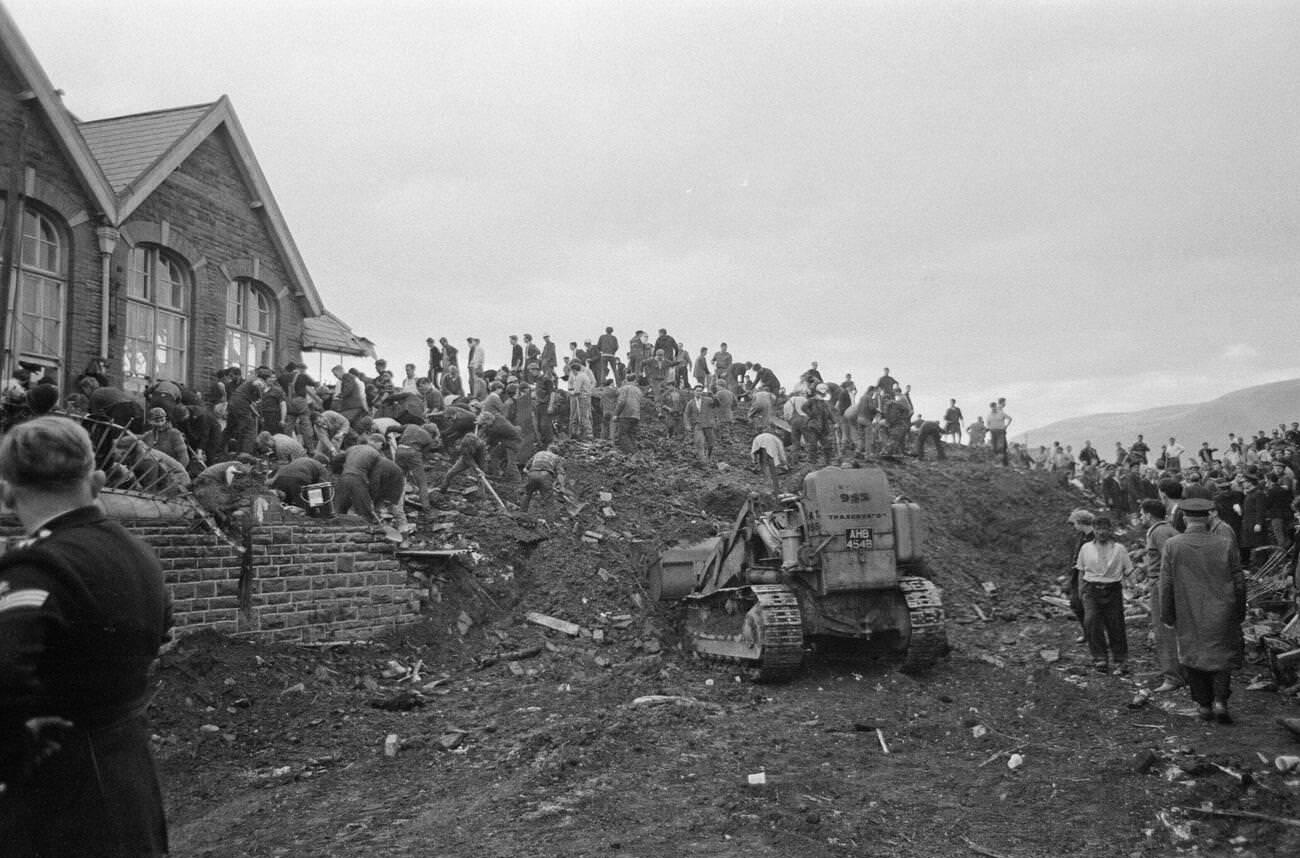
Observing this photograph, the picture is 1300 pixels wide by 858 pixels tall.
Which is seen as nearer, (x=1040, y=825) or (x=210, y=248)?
(x=1040, y=825)

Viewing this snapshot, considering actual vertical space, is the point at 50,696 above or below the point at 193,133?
below

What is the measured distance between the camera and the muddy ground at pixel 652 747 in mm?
5996

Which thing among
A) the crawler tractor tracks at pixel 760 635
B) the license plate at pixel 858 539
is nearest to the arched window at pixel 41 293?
the crawler tractor tracks at pixel 760 635

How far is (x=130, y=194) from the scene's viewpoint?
15.7 metres

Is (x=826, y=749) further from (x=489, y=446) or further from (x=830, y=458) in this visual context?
(x=830, y=458)

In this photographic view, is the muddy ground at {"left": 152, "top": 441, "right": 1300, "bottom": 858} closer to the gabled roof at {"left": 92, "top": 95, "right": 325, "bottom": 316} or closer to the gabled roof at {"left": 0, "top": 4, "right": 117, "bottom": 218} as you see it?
the gabled roof at {"left": 0, "top": 4, "right": 117, "bottom": 218}

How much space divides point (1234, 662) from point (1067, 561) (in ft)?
46.0

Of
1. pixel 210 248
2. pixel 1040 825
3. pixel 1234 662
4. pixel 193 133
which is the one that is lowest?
pixel 1040 825

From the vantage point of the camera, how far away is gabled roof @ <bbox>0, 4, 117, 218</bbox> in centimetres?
1402

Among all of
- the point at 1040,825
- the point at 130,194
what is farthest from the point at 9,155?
the point at 1040,825

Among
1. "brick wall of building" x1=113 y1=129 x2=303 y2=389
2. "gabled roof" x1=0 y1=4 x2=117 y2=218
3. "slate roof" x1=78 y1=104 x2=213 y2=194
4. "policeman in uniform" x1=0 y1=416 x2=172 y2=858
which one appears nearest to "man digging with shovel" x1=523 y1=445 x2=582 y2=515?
"brick wall of building" x1=113 y1=129 x2=303 y2=389

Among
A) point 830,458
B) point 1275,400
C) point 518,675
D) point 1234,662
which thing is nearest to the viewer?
point 1234,662

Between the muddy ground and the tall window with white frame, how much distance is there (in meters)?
6.07

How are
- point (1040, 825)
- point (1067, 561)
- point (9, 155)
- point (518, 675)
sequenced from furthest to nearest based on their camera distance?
point (1067, 561) → point (9, 155) → point (518, 675) → point (1040, 825)
